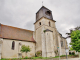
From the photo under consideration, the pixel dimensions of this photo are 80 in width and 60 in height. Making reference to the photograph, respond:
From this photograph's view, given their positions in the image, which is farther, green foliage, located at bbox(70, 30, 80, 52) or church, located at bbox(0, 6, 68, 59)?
green foliage, located at bbox(70, 30, 80, 52)

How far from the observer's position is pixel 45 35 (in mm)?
22141

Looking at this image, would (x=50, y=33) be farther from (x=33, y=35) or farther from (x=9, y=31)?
(x=9, y=31)

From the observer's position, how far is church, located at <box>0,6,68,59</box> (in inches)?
742

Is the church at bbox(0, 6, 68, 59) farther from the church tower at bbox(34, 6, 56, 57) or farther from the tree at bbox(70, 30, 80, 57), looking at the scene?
the tree at bbox(70, 30, 80, 57)

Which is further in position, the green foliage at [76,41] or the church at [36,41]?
the green foliage at [76,41]

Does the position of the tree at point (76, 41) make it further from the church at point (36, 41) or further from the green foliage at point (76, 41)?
the church at point (36, 41)

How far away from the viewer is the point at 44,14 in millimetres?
25422

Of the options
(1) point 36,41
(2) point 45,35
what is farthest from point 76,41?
(1) point 36,41

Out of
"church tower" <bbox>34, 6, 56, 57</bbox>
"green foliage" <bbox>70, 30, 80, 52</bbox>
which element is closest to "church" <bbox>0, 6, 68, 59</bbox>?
"church tower" <bbox>34, 6, 56, 57</bbox>

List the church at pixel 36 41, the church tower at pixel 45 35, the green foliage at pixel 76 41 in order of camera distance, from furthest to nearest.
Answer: the green foliage at pixel 76 41, the church tower at pixel 45 35, the church at pixel 36 41

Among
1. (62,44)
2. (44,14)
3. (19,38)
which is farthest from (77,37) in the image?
(19,38)

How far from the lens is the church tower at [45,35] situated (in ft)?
66.6

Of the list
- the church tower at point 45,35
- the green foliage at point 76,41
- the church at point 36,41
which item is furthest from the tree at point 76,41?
the church tower at point 45,35

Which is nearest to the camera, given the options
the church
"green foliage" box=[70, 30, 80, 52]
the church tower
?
the church
